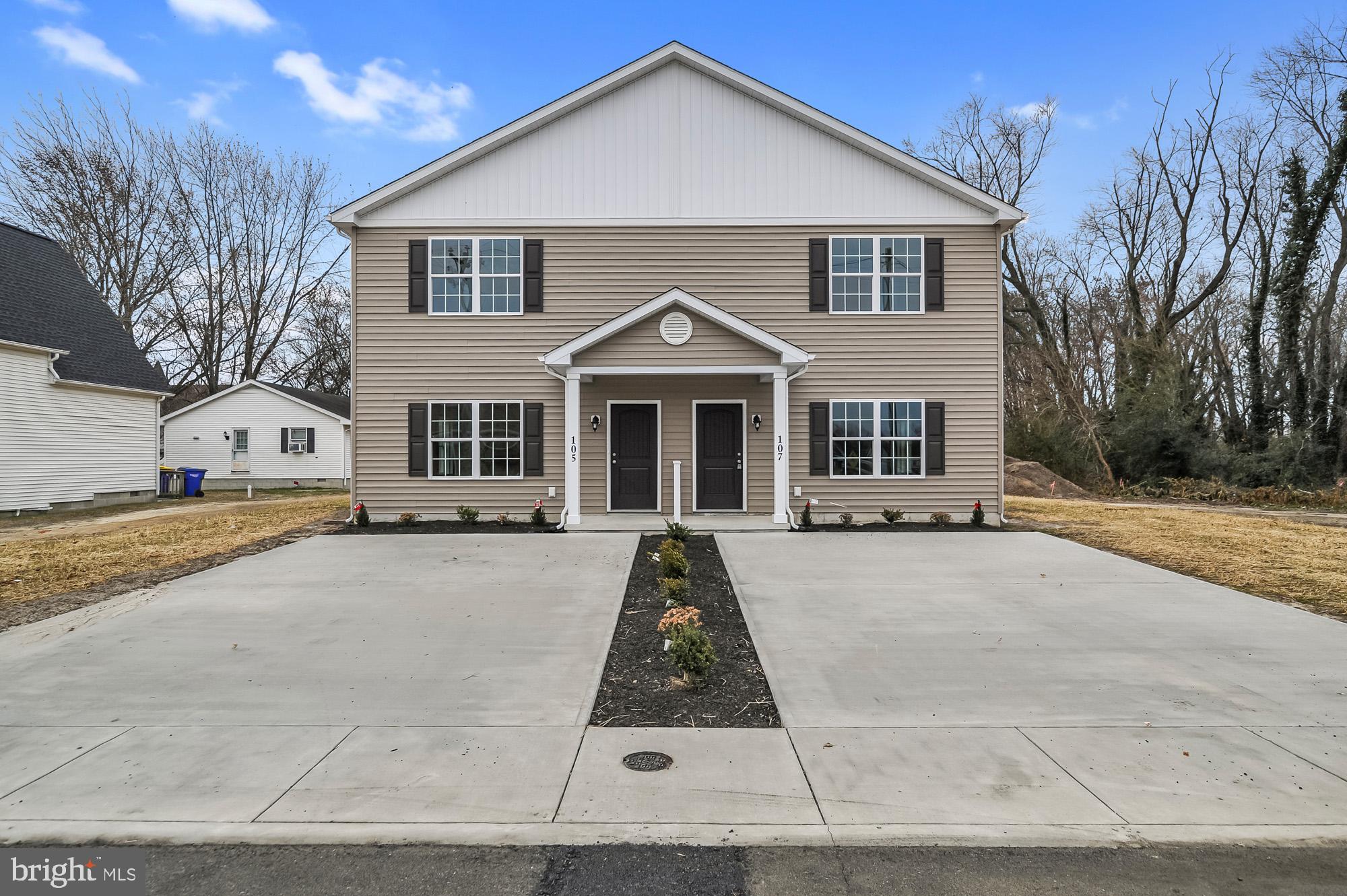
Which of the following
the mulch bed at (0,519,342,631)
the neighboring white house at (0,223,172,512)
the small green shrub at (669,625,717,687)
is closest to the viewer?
the small green shrub at (669,625,717,687)

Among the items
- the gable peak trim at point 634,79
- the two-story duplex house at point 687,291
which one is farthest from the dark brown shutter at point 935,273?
the gable peak trim at point 634,79

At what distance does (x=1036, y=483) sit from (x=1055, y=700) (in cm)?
1806

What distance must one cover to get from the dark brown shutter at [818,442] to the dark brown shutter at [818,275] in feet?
6.19

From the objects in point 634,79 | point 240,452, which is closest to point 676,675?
point 634,79

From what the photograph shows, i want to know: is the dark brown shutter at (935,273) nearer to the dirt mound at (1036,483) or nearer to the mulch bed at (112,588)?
the dirt mound at (1036,483)

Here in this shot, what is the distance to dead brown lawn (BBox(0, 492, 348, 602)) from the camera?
7719 millimetres

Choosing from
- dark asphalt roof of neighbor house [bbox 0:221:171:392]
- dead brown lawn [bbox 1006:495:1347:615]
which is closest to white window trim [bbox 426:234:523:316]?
dark asphalt roof of neighbor house [bbox 0:221:171:392]

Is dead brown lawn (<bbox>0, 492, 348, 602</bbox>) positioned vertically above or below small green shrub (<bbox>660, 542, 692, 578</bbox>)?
below

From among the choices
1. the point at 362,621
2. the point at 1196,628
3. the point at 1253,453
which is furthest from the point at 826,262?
the point at 1253,453

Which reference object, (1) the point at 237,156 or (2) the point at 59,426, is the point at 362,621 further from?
(1) the point at 237,156

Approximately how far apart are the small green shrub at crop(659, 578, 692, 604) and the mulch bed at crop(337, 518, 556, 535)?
15.2 feet

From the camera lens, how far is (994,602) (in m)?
6.68

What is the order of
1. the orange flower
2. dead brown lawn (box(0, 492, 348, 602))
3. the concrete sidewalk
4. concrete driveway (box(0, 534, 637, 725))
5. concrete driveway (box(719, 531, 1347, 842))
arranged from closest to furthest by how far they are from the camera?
the concrete sidewalk, concrete driveway (box(719, 531, 1347, 842)), concrete driveway (box(0, 534, 637, 725)), the orange flower, dead brown lawn (box(0, 492, 348, 602))

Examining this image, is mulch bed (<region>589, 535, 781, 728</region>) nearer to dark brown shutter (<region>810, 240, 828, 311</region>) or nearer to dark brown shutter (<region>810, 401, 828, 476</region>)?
dark brown shutter (<region>810, 401, 828, 476</region>)
